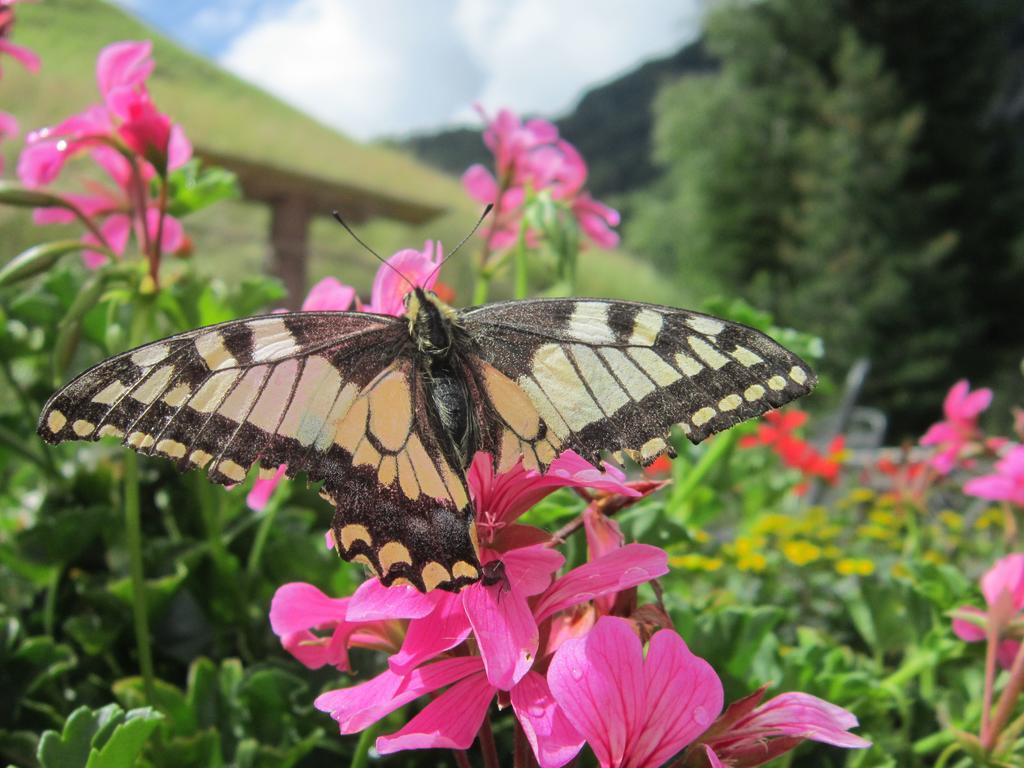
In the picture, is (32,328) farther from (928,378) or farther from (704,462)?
(928,378)

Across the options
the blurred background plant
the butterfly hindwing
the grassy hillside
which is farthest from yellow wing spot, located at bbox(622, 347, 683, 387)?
the grassy hillside

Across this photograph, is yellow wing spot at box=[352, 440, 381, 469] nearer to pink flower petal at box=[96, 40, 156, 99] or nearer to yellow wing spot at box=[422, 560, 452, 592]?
yellow wing spot at box=[422, 560, 452, 592]

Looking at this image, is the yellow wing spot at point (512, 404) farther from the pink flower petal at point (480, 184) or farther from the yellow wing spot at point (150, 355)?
the pink flower petal at point (480, 184)

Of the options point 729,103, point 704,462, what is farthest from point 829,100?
point 704,462

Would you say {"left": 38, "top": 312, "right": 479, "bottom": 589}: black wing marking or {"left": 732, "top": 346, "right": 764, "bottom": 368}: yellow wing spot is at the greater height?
{"left": 732, "top": 346, "right": 764, "bottom": 368}: yellow wing spot

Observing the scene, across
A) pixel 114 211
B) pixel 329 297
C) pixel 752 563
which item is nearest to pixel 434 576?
pixel 329 297

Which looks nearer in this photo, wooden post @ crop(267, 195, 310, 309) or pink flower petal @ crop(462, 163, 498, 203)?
pink flower petal @ crop(462, 163, 498, 203)

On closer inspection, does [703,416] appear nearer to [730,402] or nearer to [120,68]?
[730,402]

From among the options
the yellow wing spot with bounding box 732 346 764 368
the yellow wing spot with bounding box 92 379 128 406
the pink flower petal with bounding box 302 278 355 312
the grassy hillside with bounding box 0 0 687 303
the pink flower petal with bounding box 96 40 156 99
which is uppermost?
the grassy hillside with bounding box 0 0 687 303
